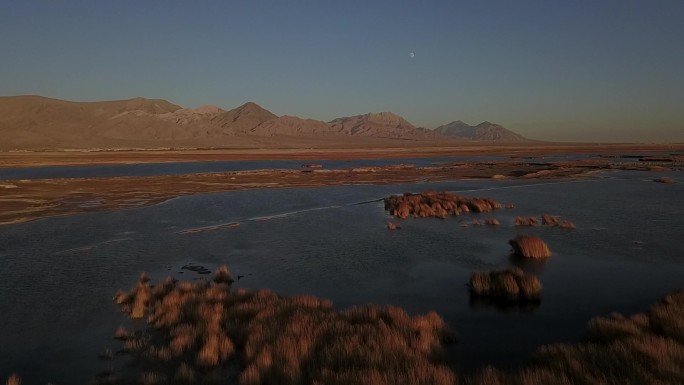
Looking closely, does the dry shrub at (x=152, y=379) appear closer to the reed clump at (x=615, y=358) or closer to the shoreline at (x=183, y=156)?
the reed clump at (x=615, y=358)

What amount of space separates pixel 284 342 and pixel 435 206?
21465 millimetres

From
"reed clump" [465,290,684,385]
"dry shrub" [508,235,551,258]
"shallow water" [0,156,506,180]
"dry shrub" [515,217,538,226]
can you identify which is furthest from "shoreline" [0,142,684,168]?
"reed clump" [465,290,684,385]

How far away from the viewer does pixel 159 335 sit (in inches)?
423

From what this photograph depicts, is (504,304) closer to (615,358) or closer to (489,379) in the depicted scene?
(615,358)

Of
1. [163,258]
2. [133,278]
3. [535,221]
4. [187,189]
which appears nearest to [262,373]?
[133,278]

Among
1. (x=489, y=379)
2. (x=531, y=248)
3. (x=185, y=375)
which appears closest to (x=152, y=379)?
(x=185, y=375)

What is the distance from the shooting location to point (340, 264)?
17031mm

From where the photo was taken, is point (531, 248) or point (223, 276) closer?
point (223, 276)

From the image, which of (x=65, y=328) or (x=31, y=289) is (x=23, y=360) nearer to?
(x=65, y=328)

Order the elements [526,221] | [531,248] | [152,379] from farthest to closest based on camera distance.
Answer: [526,221], [531,248], [152,379]

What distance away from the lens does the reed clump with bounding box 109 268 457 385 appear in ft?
25.7

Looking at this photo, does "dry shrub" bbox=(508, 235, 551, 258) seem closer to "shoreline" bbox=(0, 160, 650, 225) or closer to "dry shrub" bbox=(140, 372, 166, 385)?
"dry shrub" bbox=(140, 372, 166, 385)

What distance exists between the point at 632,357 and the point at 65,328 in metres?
11.7

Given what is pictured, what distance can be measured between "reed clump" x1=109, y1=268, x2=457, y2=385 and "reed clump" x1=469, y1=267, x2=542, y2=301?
3400mm
